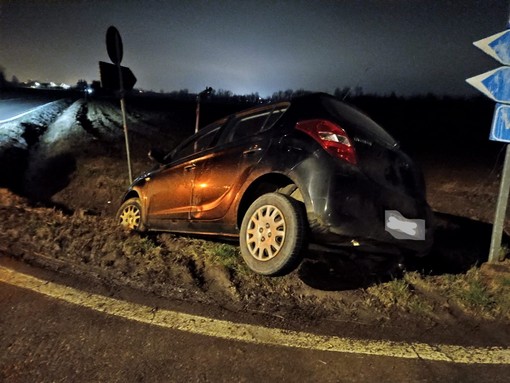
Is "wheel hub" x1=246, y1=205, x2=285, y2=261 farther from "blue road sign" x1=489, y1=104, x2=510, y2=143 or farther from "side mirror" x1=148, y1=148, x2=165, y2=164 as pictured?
"blue road sign" x1=489, y1=104, x2=510, y2=143

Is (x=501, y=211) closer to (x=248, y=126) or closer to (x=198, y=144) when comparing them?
(x=248, y=126)

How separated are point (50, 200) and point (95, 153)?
9.66ft

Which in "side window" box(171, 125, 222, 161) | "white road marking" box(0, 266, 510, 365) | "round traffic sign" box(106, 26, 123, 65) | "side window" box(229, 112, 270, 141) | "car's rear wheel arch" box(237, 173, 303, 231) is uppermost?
"round traffic sign" box(106, 26, 123, 65)

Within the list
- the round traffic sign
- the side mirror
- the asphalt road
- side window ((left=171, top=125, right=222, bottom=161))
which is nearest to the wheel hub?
the asphalt road

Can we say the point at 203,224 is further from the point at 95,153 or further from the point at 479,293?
the point at 95,153

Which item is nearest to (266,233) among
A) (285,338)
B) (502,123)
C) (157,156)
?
(285,338)

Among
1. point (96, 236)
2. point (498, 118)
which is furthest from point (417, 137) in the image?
point (96, 236)

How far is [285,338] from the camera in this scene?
9.66 ft

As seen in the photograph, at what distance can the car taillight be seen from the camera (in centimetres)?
338

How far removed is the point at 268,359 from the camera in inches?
105

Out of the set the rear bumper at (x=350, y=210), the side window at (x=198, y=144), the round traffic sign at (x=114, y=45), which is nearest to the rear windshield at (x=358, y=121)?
the rear bumper at (x=350, y=210)

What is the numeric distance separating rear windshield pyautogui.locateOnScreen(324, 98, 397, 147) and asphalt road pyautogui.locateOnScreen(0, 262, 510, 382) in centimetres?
182

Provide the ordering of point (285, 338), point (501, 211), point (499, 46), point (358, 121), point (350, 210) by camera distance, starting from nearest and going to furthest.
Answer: point (285, 338), point (350, 210), point (358, 121), point (499, 46), point (501, 211)

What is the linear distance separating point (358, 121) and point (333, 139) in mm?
496
